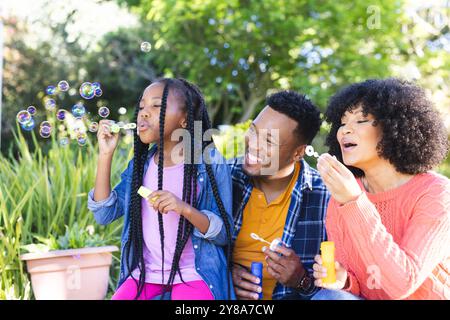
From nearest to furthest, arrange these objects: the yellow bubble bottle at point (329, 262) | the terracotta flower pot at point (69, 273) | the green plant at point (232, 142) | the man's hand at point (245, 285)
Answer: the yellow bubble bottle at point (329, 262) < the man's hand at point (245, 285) < the terracotta flower pot at point (69, 273) < the green plant at point (232, 142)

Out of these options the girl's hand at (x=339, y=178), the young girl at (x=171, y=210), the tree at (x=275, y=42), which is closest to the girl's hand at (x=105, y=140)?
the young girl at (x=171, y=210)

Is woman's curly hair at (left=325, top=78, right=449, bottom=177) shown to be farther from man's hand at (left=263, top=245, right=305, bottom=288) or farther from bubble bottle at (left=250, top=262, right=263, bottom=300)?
bubble bottle at (left=250, top=262, right=263, bottom=300)

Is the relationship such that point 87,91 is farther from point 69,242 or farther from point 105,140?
point 69,242

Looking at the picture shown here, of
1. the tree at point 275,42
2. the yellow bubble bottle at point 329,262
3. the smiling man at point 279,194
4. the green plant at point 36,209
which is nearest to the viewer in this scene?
the yellow bubble bottle at point 329,262

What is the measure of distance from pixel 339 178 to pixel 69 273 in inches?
69.1

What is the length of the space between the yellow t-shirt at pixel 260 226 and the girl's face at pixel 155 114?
491 mm

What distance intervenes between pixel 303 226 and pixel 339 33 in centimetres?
689

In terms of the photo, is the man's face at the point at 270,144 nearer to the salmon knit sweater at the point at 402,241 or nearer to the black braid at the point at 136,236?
the black braid at the point at 136,236

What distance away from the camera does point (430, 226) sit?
73.4 inches

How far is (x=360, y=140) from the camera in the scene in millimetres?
2148

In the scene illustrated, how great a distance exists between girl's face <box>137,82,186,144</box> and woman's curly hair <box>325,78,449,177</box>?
74 centimetres

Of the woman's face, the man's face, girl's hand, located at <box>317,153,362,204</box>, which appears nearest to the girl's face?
the man's face

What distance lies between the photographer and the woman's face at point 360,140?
2.13 metres

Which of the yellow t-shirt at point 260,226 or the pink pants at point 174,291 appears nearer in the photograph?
the pink pants at point 174,291
